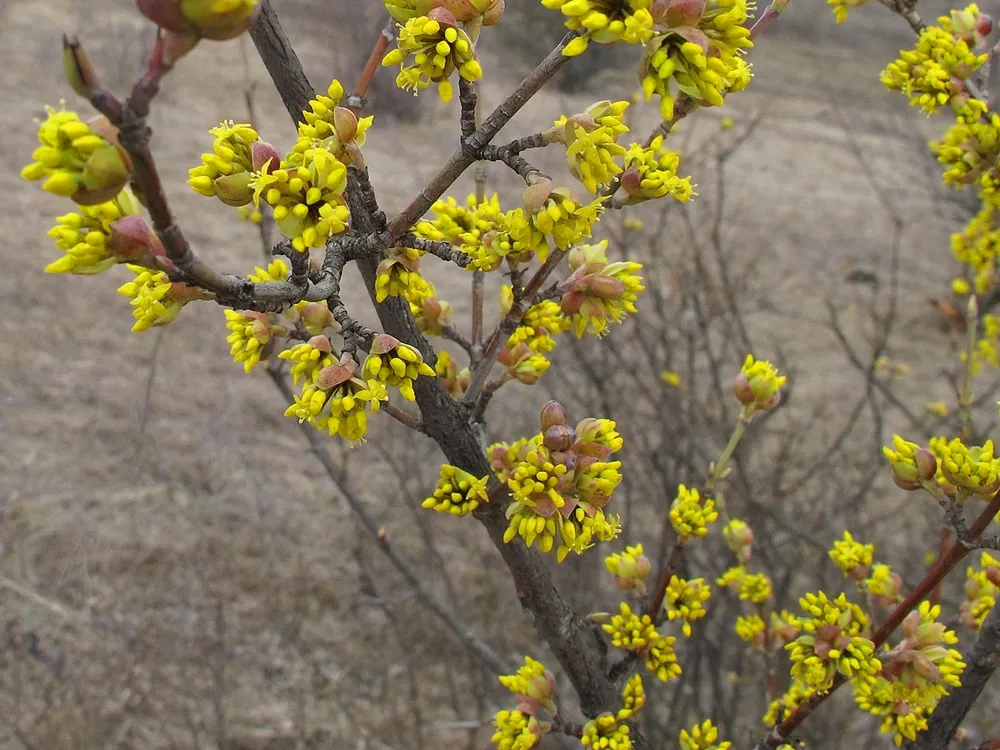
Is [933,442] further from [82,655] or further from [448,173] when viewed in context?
[82,655]

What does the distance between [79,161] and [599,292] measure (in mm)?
582

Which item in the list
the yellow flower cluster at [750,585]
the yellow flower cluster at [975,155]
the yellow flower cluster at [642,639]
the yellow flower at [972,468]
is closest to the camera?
the yellow flower at [972,468]

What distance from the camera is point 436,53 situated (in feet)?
2.40

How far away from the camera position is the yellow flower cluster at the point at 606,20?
606 millimetres

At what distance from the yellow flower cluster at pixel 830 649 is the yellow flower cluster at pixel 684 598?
16cm

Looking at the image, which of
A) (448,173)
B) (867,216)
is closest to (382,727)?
(448,173)

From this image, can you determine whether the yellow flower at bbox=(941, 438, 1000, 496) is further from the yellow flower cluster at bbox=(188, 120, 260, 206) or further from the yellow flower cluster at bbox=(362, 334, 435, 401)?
the yellow flower cluster at bbox=(188, 120, 260, 206)

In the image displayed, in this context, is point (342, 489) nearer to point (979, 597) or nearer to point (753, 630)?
point (753, 630)

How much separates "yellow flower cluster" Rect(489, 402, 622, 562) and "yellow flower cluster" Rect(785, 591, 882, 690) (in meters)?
0.39

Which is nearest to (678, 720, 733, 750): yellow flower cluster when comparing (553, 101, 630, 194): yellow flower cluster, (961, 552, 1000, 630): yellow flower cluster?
(961, 552, 1000, 630): yellow flower cluster

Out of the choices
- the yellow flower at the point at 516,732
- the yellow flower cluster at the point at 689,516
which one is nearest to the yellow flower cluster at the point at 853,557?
the yellow flower cluster at the point at 689,516

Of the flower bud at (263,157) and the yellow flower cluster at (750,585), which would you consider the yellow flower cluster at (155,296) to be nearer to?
the flower bud at (263,157)

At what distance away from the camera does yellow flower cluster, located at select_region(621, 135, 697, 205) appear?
2.92 feet

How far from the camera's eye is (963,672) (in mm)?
1159
